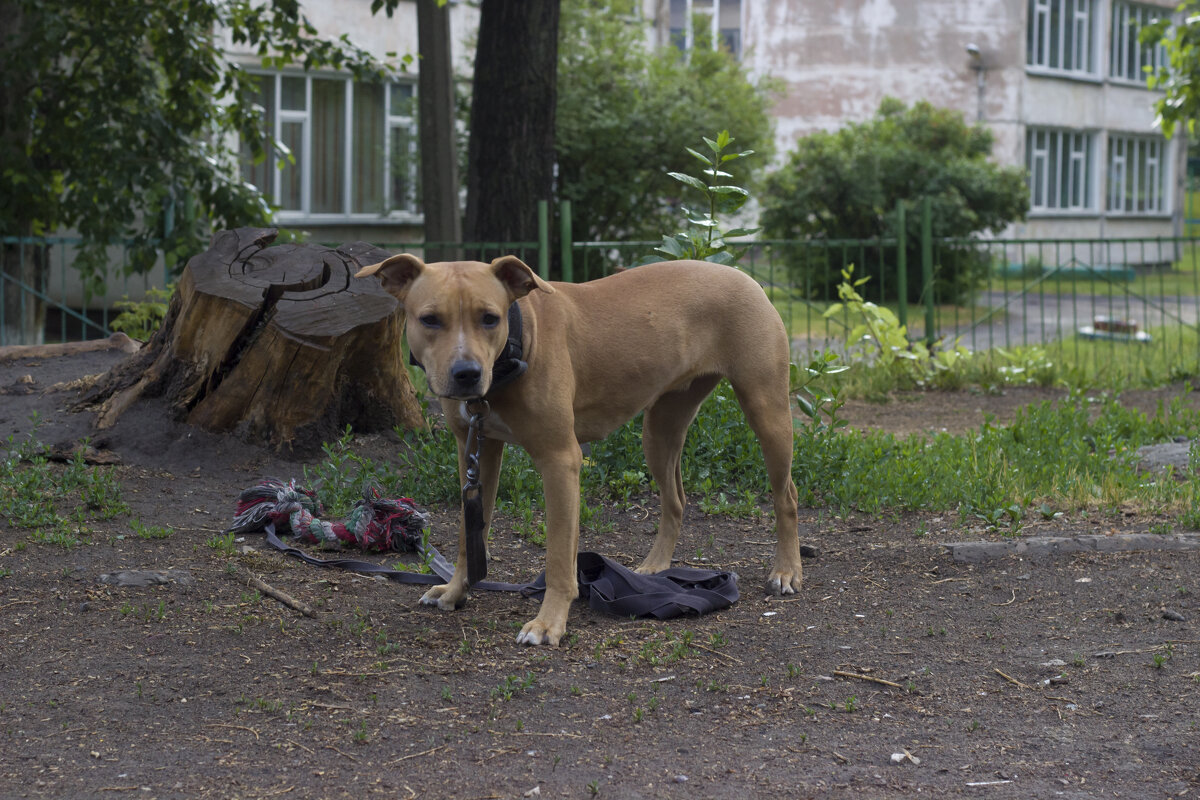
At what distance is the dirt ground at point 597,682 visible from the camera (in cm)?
303

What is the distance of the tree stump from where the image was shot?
6.02m

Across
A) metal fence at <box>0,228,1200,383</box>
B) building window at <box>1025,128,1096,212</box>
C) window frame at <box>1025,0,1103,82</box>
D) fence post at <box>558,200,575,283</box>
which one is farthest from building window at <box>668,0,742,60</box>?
fence post at <box>558,200,575,283</box>

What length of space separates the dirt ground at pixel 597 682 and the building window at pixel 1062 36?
1073 inches

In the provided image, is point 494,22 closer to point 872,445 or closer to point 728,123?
point 872,445

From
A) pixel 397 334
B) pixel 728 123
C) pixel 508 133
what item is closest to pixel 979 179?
pixel 728 123

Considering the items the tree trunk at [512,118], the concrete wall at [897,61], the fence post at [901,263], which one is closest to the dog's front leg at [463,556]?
the tree trunk at [512,118]

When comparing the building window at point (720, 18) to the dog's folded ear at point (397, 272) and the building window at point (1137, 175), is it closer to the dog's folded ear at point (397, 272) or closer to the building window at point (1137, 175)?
the building window at point (1137, 175)

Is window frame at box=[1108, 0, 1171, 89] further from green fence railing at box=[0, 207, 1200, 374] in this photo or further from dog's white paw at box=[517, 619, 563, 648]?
dog's white paw at box=[517, 619, 563, 648]

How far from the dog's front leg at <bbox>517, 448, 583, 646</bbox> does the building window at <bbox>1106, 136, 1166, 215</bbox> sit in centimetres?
3220

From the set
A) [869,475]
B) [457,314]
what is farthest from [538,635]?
[869,475]

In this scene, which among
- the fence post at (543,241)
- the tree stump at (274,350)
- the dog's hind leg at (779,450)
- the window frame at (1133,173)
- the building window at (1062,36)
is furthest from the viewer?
the window frame at (1133,173)

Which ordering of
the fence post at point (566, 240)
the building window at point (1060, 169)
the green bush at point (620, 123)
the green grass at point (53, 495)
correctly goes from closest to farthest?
the green grass at point (53, 495), the fence post at point (566, 240), the green bush at point (620, 123), the building window at point (1060, 169)

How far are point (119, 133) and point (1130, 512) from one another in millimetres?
7895

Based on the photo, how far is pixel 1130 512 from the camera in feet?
19.5
